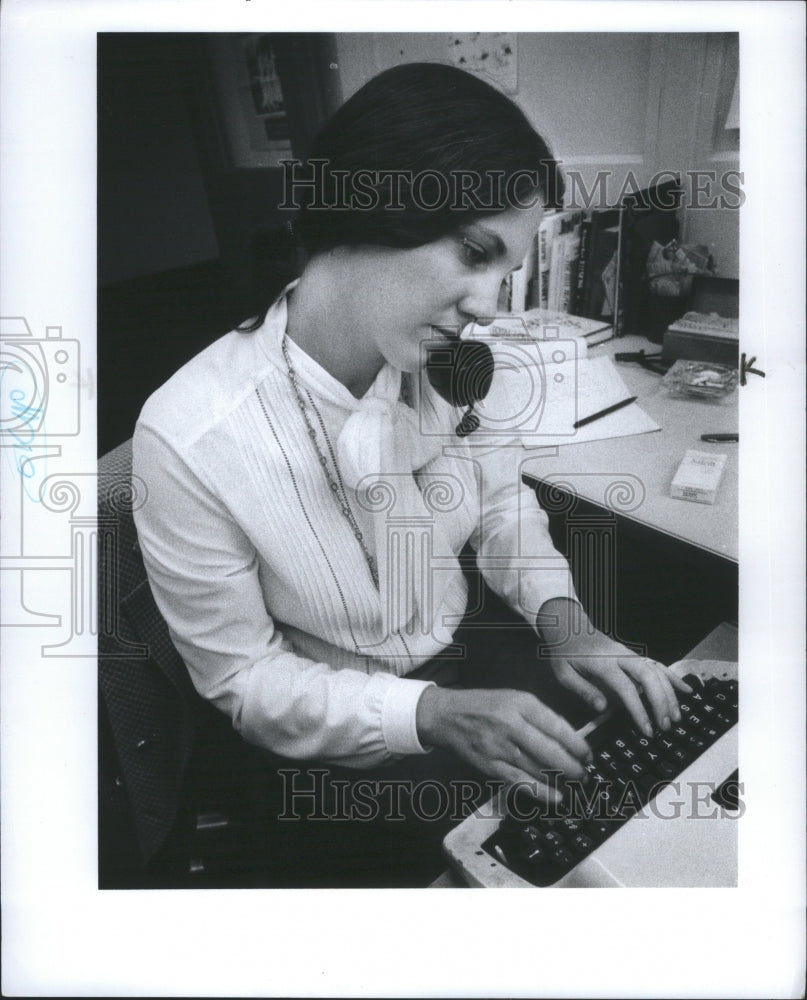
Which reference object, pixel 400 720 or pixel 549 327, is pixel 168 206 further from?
pixel 400 720

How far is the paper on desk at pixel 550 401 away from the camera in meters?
0.82

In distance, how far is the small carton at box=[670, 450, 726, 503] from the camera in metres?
0.79

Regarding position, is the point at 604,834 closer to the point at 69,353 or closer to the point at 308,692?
the point at 308,692

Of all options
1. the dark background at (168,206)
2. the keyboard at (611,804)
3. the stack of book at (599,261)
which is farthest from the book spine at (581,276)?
the keyboard at (611,804)

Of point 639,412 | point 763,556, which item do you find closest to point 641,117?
point 639,412

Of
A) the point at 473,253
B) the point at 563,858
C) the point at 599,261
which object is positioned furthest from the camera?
the point at 599,261

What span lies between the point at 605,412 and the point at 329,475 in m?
0.33

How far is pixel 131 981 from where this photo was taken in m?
0.77

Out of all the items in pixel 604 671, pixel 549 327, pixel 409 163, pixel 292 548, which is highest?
pixel 409 163

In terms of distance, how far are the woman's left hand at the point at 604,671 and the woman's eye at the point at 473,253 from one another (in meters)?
0.36

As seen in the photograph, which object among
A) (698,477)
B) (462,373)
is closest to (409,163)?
(462,373)

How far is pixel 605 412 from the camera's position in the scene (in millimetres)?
854

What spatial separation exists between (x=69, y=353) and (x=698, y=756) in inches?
27.9

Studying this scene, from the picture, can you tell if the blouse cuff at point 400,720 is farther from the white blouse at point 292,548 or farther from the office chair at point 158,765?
the office chair at point 158,765
